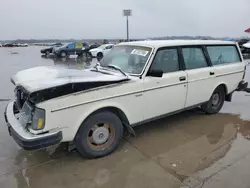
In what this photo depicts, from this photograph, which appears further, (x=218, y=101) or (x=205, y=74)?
(x=218, y=101)

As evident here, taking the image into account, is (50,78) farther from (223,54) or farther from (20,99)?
(223,54)

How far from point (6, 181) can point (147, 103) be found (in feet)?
7.99

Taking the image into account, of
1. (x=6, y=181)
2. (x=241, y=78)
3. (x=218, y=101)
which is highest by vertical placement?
(x=241, y=78)

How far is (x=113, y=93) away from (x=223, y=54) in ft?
11.0

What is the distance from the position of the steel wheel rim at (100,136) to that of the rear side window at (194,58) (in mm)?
2113

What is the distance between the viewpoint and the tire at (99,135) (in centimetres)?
370

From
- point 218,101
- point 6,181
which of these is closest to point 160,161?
point 6,181

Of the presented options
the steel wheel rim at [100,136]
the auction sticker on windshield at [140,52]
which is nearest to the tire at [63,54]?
the auction sticker on windshield at [140,52]

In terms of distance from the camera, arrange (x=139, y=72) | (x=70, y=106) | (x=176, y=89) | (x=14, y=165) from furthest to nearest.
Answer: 1. (x=176, y=89)
2. (x=139, y=72)
3. (x=14, y=165)
4. (x=70, y=106)

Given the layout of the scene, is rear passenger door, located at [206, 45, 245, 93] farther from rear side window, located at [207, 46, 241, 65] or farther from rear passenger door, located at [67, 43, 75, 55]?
rear passenger door, located at [67, 43, 75, 55]

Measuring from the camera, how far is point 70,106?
3.44m

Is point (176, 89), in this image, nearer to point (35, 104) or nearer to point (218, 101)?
point (218, 101)

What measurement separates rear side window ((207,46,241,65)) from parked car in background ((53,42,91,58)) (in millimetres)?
21030

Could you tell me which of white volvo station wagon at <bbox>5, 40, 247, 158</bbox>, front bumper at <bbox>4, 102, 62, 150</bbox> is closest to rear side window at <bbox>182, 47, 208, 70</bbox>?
white volvo station wagon at <bbox>5, 40, 247, 158</bbox>
